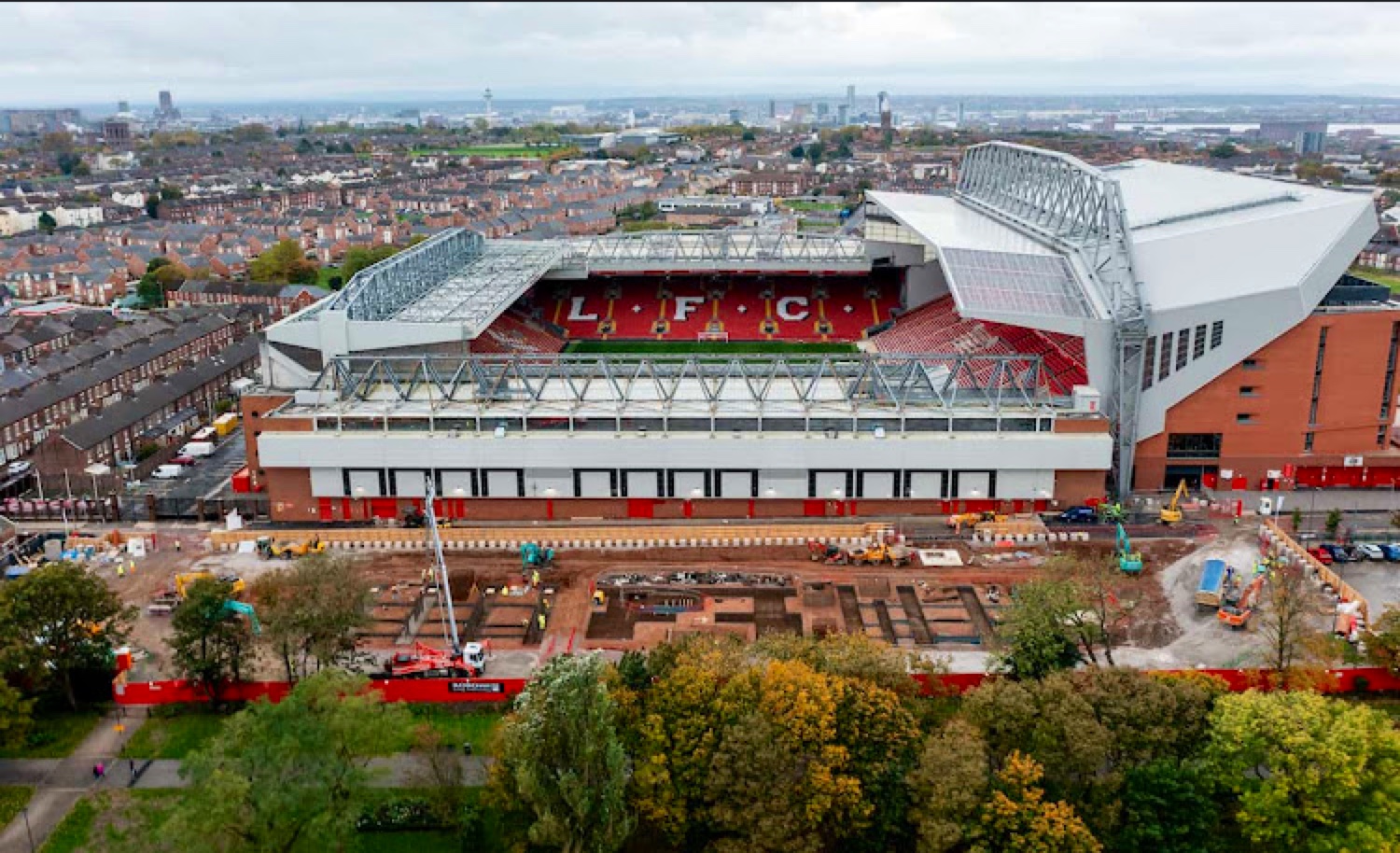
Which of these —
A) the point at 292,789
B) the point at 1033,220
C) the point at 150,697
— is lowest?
the point at 150,697

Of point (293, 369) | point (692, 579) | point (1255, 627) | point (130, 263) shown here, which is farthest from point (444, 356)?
point (130, 263)

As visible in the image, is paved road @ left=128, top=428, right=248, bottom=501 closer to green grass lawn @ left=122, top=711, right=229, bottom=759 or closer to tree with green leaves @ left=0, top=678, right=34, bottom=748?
green grass lawn @ left=122, top=711, right=229, bottom=759

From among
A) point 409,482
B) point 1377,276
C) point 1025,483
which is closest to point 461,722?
point 409,482

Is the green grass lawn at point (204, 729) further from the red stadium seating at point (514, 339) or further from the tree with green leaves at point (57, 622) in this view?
the red stadium seating at point (514, 339)

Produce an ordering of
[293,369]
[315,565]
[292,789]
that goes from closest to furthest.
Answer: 1. [292,789]
2. [315,565]
3. [293,369]

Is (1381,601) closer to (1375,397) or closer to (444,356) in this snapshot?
(1375,397)

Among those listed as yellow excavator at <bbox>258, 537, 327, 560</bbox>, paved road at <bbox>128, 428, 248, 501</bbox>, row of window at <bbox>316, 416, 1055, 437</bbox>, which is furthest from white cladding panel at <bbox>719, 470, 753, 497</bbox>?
paved road at <bbox>128, 428, 248, 501</bbox>

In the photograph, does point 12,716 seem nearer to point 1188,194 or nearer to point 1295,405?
point 1295,405
